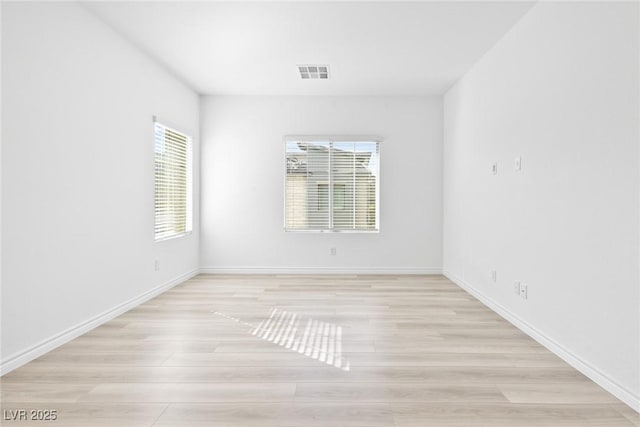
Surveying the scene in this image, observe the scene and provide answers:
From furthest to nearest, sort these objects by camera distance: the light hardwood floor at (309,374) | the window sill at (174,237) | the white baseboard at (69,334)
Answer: the window sill at (174,237) < the white baseboard at (69,334) < the light hardwood floor at (309,374)

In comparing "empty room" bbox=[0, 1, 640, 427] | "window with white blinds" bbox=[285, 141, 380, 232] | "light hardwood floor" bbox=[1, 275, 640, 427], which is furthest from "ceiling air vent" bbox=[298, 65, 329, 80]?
Answer: "light hardwood floor" bbox=[1, 275, 640, 427]

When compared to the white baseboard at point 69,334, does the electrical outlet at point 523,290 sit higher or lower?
higher

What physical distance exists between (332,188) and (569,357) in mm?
3962

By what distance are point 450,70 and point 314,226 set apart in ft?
9.40

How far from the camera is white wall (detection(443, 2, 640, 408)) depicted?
2266mm

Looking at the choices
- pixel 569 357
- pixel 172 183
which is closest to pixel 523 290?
pixel 569 357

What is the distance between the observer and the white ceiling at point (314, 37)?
3.29 meters

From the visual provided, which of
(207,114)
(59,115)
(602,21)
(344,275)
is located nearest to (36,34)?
(59,115)

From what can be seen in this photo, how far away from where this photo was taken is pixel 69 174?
3125 mm

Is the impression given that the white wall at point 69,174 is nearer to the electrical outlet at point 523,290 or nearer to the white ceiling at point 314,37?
the white ceiling at point 314,37

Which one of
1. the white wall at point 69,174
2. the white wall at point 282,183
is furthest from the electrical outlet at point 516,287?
the white wall at point 69,174

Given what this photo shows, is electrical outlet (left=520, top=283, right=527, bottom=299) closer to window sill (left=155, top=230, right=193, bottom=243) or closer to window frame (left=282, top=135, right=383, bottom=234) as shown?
window frame (left=282, top=135, right=383, bottom=234)

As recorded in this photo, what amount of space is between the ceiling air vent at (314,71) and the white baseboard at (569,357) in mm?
3183

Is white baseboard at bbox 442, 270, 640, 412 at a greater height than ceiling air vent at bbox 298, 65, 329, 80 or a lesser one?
lesser
